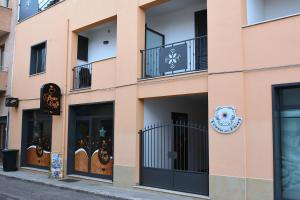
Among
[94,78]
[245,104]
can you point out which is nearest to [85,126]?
[94,78]

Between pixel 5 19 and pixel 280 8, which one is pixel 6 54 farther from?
pixel 280 8

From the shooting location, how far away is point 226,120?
8.61m

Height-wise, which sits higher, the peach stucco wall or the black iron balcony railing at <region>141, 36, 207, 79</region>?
the peach stucco wall

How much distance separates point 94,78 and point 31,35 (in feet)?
17.6

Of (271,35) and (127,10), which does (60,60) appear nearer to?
(127,10)

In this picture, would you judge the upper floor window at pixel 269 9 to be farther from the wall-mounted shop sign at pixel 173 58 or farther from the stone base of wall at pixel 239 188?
the stone base of wall at pixel 239 188

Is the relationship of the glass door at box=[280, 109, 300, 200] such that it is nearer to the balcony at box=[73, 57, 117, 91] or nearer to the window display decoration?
the balcony at box=[73, 57, 117, 91]

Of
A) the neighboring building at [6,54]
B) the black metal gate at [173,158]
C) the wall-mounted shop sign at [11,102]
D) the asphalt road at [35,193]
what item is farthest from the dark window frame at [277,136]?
the neighboring building at [6,54]

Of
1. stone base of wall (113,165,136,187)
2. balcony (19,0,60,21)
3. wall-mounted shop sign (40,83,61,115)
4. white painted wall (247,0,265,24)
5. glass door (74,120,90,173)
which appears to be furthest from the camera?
balcony (19,0,60,21)

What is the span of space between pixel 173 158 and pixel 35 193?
4269 millimetres

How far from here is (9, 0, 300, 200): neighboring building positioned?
8.08 meters

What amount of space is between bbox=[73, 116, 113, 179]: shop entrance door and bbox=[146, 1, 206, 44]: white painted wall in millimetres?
3694

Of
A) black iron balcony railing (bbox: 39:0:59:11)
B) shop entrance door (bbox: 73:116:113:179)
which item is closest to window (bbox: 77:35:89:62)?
black iron balcony railing (bbox: 39:0:59:11)

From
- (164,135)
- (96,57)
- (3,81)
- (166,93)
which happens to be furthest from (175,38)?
(3,81)
